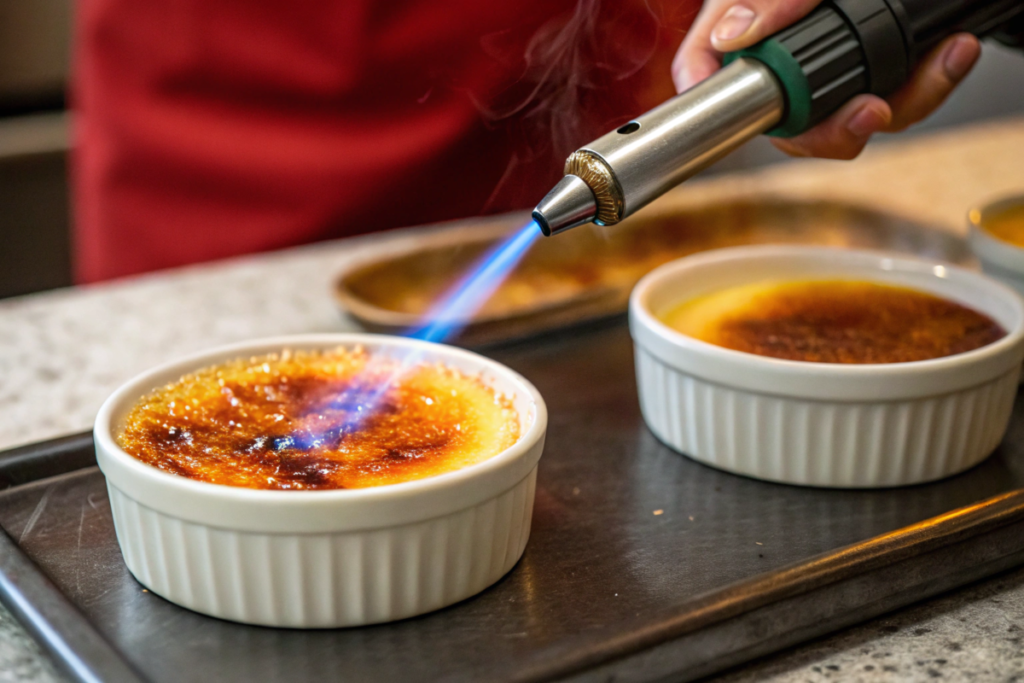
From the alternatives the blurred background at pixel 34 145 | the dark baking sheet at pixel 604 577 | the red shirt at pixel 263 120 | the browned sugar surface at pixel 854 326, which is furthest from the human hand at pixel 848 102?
the blurred background at pixel 34 145

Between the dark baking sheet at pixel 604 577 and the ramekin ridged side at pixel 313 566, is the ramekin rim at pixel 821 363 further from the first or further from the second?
the ramekin ridged side at pixel 313 566

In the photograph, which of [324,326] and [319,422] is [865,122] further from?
[324,326]

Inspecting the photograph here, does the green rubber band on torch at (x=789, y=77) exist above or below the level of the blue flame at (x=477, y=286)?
above

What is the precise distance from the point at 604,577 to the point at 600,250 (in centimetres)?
80

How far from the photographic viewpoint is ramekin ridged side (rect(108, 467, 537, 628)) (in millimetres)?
665

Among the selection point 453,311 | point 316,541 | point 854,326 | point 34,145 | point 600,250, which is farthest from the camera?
point 34,145

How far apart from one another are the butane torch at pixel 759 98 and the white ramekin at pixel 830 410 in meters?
0.20

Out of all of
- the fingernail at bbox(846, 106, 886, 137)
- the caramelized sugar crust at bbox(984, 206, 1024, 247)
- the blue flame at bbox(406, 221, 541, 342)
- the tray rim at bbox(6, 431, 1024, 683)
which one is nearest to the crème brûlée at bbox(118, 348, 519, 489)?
the tray rim at bbox(6, 431, 1024, 683)

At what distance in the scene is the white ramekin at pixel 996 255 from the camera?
109 centimetres

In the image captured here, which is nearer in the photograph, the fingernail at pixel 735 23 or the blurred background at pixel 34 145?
the fingernail at pixel 735 23

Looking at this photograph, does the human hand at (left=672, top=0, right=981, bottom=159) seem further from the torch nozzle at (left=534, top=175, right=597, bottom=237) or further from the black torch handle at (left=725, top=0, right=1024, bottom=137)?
the torch nozzle at (left=534, top=175, right=597, bottom=237)

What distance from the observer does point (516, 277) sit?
1.42 m

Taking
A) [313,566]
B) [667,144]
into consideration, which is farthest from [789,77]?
[313,566]

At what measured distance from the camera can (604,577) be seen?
750 mm
